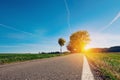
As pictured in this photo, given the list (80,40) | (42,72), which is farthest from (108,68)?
(80,40)

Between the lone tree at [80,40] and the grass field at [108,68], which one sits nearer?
the grass field at [108,68]

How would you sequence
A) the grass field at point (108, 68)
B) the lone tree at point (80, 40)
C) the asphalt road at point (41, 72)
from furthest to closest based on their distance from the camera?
the lone tree at point (80, 40)
the grass field at point (108, 68)
the asphalt road at point (41, 72)

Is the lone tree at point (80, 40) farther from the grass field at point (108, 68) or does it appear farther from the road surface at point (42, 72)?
the road surface at point (42, 72)

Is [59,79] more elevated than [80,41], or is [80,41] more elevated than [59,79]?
[80,41]

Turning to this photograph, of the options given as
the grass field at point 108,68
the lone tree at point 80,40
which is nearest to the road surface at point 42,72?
the grass field at point 108,68

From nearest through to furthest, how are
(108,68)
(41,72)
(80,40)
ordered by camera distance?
(41,72)
(108,68)
(80,40)

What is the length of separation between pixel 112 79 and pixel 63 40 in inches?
3555

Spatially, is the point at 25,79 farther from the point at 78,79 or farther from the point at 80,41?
the point at 80,41

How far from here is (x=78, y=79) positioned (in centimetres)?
600

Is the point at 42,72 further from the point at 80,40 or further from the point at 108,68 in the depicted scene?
the point at 80,40

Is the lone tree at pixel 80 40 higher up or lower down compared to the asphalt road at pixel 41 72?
higher up

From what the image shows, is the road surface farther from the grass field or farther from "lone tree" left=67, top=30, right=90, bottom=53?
"lone tree" left=67, top=30, right=90, bottom=53

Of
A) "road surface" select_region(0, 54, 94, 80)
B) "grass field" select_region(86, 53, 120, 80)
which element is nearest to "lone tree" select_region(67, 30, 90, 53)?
"grass field" select_region(86, 53, 120, 80)

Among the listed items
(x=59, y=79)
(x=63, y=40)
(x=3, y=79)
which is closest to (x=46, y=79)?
(x=59, y=79)
